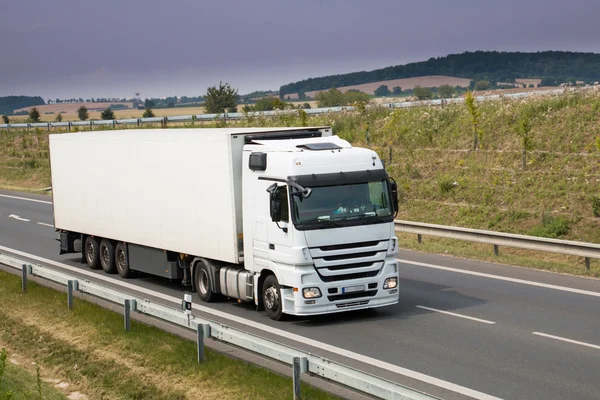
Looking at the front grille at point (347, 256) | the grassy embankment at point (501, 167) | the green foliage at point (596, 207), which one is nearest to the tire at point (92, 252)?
the grassy embankment at point (501, 167)

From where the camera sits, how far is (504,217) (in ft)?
91.7

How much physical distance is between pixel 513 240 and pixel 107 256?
9.50 meters

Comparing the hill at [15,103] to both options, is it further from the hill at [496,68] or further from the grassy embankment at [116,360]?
the grassy embankment at [116,360]

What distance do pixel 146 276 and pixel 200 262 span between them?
4084 millimetres

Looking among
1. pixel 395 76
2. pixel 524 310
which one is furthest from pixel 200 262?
pixel 395 76

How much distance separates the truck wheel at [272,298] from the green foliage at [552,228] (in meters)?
12.5

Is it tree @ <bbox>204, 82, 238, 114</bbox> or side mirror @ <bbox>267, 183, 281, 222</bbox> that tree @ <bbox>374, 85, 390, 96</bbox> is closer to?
tree @ <bbox>204, 82, 238, 114</bbox>

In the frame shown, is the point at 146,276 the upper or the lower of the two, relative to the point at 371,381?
lower

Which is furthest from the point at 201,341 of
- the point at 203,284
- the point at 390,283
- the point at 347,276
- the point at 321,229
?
the point at 203,284

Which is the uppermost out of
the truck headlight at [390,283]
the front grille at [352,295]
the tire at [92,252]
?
the truck headlight at [390,283]

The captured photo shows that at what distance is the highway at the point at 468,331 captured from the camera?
1136 cm

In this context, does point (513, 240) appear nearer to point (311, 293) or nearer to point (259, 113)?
point (311, 293)

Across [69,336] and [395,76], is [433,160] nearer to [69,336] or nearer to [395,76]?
[69,336]

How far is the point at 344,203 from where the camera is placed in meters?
14.9
